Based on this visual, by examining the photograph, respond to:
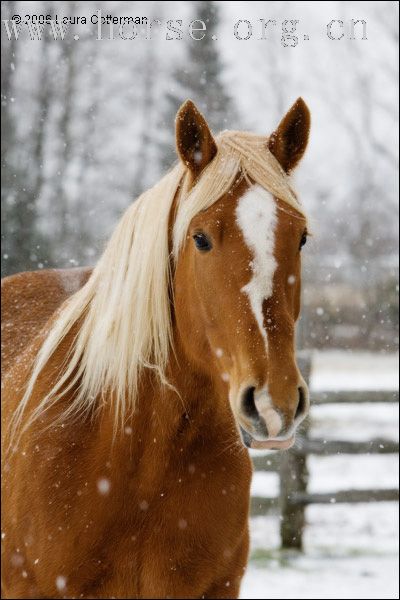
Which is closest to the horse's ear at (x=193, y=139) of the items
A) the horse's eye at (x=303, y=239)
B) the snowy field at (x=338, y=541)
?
the horse's eye at (x=303, y=239)

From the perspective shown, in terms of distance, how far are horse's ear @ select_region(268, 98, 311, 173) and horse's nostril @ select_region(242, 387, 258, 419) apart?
84 centimetres

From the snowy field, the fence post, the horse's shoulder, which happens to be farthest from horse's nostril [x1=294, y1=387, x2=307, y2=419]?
the fence post

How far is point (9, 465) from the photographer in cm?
241

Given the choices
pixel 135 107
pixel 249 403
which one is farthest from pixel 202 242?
pixel 135 107

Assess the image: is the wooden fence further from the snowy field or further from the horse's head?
the horse's head

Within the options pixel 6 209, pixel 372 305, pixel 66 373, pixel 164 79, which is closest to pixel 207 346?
pixel 66 373

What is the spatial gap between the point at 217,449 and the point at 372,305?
11702 millimetres

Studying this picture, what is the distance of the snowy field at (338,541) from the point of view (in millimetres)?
4559

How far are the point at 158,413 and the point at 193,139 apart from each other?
36.0 inches

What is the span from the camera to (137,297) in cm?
220

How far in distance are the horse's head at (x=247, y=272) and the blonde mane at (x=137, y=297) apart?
0.01 meters

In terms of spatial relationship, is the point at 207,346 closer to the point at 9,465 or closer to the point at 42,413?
the point at 42,413

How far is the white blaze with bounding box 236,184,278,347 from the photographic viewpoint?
5.89 ft

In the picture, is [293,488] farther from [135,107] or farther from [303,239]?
[135,107]
